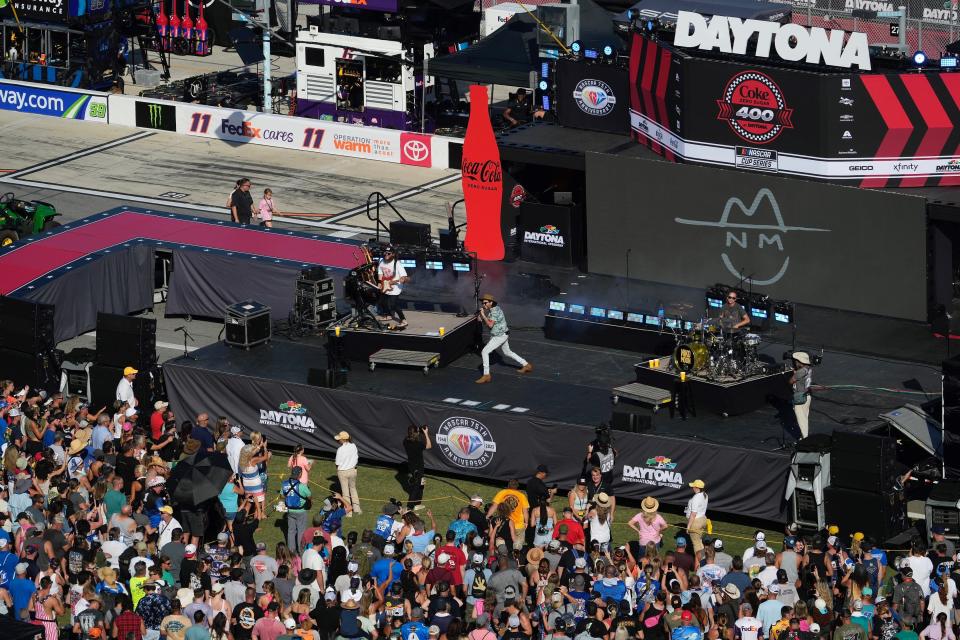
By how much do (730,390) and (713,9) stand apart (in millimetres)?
19691

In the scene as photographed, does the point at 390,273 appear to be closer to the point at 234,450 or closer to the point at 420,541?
the point at 234,450

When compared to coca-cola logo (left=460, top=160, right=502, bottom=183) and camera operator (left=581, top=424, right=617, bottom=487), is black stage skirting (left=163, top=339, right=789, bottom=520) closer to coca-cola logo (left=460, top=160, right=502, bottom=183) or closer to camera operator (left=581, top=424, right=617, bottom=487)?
camera operator (left=581, top=424, right=617, bottom=487)

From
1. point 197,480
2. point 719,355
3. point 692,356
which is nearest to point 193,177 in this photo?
point 692,356

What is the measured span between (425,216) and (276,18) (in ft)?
38.9

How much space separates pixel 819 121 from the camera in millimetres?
32000

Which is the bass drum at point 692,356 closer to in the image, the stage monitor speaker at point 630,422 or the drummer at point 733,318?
the drummer at point 733,318

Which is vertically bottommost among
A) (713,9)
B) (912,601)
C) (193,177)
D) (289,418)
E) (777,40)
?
(289,418)

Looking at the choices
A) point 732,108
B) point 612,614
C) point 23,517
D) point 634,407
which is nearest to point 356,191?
point 732,108

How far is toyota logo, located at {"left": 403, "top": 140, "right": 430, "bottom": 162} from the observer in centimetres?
4456

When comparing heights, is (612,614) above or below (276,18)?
below

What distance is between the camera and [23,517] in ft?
77.2

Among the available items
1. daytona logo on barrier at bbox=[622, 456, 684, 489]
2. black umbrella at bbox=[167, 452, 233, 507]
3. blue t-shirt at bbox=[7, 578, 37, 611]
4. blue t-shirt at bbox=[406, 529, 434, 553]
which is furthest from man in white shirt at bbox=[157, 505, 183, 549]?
daytona logo on barrier at bbox=[622, 456, 684, 489]

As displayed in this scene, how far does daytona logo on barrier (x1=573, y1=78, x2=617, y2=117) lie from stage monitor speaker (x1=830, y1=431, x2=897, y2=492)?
43.6ft

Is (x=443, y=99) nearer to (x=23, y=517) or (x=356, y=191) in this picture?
(x=356, y=191)
